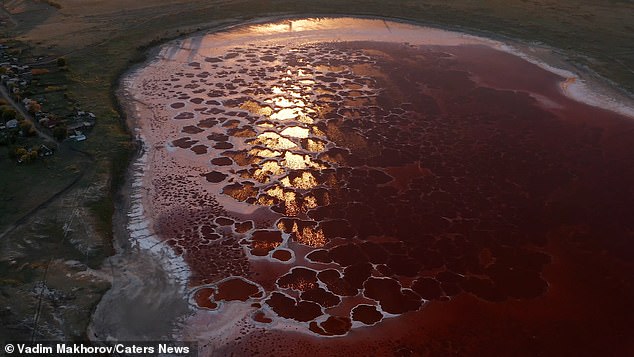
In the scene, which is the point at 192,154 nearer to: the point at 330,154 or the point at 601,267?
the point at 330,154

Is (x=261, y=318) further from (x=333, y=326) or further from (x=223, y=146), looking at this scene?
(x=223, y=146)

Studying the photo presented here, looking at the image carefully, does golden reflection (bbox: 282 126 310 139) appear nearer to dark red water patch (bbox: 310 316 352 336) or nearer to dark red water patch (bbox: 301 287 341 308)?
dark red water patch (bbox: 301 287 341 308)

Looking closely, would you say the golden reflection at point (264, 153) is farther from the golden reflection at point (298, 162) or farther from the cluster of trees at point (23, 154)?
the cluster of trees at point (23, 154)

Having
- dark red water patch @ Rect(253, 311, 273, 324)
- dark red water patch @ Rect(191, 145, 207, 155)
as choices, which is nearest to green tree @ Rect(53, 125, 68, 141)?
dark red water patch @ Rect(191, 145, 207, 155)

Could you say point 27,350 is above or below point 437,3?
below

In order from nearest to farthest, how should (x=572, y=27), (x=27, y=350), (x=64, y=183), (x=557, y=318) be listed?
(x=27, y=350) → (x=557, y=318) → (x=64, y=183) → (x=572, y=27)

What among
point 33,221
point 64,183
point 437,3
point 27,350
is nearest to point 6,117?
point 64,183

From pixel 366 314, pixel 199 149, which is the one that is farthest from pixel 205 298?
pixel 199 149

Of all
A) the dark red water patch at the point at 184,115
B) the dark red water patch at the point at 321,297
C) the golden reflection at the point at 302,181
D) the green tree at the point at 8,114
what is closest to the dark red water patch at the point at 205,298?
the dark red water patch at the point at 321,297
